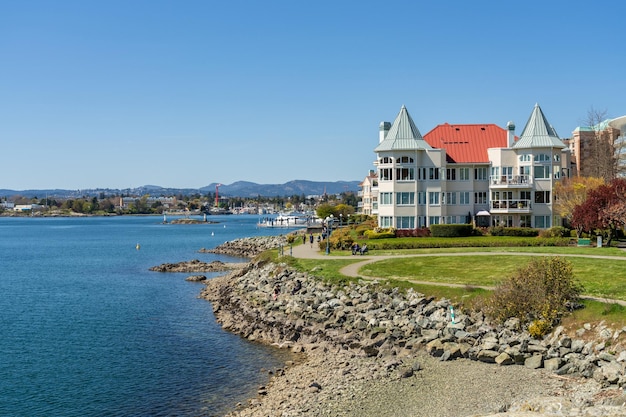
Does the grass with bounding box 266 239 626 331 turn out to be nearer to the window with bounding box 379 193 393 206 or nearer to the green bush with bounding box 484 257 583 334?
the green bush with bounding box 484 257 583 334

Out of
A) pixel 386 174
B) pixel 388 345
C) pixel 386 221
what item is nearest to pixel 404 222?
pixel 386 221

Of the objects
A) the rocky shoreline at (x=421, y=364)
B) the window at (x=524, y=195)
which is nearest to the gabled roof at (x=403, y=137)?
the window at (x=524, y=195)

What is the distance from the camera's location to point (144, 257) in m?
90.6

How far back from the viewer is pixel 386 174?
65438 mm

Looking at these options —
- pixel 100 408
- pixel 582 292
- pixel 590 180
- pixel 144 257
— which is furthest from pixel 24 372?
pixel 144 257

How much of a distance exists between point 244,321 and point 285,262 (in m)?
13.2

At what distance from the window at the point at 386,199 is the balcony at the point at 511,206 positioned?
A: 34.6 ft

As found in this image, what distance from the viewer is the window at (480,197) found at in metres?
66.6

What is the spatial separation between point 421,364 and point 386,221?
3867 centimetres

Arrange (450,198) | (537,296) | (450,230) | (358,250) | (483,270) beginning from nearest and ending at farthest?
(537,296) → (483,270) → (358,250) → (450,230) → (450,198)

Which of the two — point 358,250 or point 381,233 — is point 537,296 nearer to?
point 358,250

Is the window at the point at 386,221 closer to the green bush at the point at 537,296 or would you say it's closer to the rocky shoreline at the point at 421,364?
the rocky shoreline at the point at 421,364

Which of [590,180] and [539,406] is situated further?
[590,180]

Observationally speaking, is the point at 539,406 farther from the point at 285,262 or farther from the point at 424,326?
the point at 285,262
